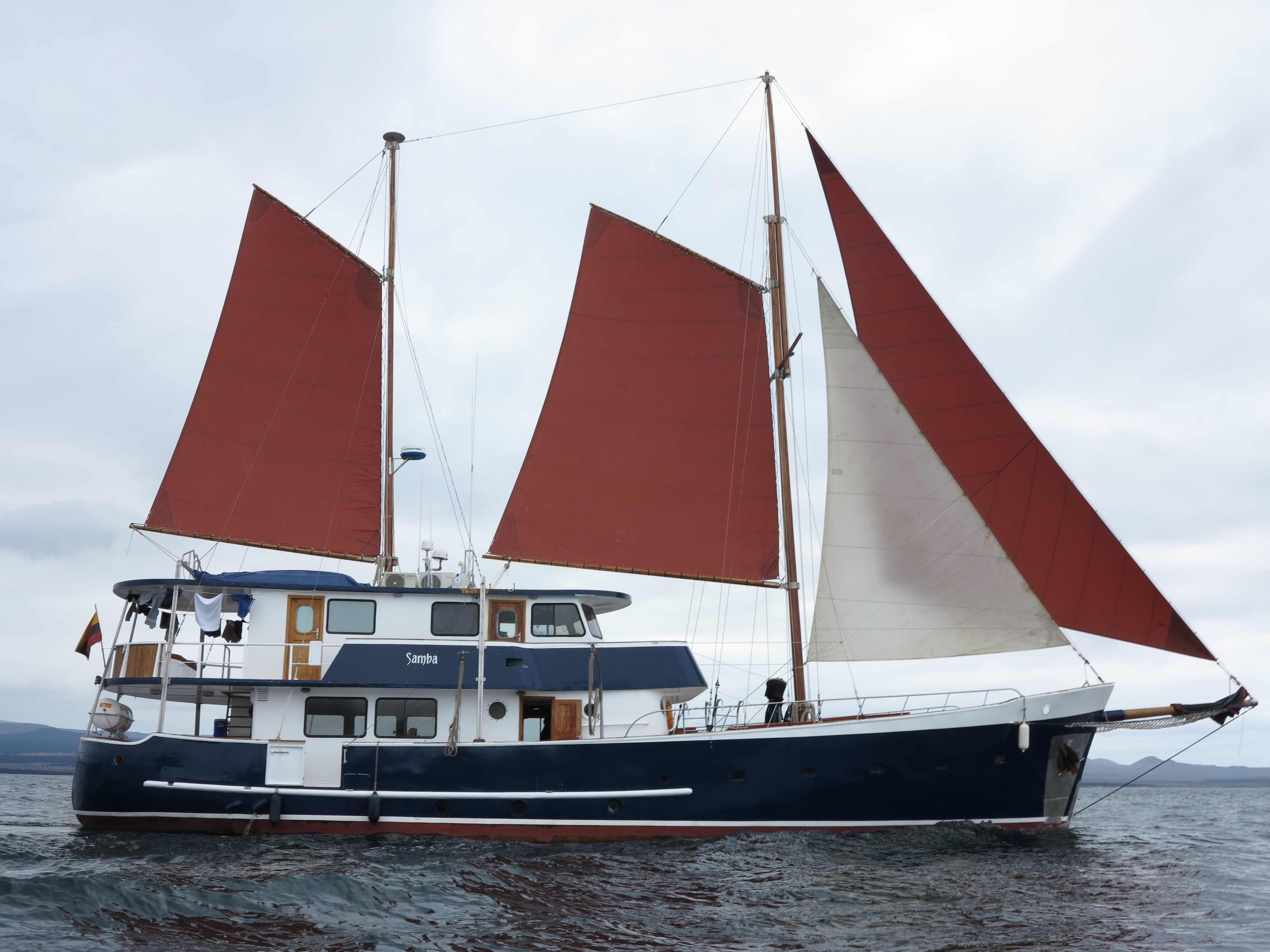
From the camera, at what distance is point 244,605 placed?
1744cm

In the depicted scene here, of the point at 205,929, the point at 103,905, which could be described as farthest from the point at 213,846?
the point at 205,929

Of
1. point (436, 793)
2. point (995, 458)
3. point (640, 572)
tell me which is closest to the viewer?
point (436, 793)

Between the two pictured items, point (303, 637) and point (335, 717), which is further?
point (303, 637)

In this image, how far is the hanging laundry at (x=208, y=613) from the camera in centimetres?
1731

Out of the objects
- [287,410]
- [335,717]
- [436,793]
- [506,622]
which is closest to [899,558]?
[506,622]

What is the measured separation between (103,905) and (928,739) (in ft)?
36.7

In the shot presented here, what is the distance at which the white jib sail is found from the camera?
54.1ft

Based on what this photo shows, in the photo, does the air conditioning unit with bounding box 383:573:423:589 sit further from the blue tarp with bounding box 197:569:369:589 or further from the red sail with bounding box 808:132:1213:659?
the red sail with bounding box 808:132:1213:659

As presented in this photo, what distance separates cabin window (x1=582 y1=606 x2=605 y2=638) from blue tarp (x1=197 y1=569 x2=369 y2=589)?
3.80 m

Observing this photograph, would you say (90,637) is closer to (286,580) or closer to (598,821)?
(286,580)

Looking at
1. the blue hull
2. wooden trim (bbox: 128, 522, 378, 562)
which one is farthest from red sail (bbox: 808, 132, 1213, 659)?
wooden trim (bbox: 128, 522, 378, 562)

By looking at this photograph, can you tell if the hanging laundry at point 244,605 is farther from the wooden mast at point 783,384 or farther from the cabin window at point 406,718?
the wooden mast at point 783,384

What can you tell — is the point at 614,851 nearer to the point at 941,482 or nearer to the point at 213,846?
the point at 213,846

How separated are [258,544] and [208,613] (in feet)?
9.11
